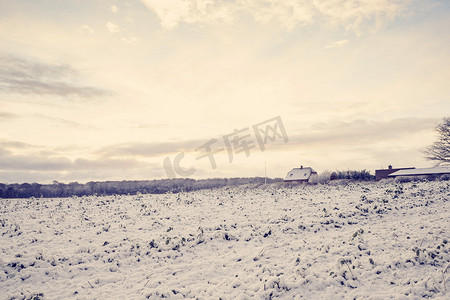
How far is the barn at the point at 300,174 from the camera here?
70.9m

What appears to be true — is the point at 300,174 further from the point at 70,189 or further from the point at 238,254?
the point at 238,254

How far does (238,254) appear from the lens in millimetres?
11938

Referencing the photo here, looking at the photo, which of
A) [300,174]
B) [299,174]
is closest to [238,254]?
[300,174]

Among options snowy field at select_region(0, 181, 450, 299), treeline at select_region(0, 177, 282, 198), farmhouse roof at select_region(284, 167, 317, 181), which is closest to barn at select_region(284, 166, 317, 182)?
farmhouse roof at select_region(284, 167, 317, 181)

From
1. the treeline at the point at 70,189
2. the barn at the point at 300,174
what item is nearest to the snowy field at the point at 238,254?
the treeline at the point at 70,189

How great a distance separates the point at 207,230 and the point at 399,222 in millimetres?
10038

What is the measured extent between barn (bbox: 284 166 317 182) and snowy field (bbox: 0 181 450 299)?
170 ft

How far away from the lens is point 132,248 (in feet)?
42.7

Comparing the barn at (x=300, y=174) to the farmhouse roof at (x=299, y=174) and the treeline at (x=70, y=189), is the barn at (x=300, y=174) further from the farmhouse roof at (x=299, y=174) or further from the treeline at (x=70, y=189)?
the treeline at (x=70, y=189)

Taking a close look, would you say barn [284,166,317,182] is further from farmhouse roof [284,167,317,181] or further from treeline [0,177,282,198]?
treeline [0,177,282,198]

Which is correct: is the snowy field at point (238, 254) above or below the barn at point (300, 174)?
below

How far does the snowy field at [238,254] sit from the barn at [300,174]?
51741mm

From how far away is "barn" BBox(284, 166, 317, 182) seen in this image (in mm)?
70875

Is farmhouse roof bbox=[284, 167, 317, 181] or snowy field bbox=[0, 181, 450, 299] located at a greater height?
farmhouse roof bbox=[284, 167, 317, 181]
